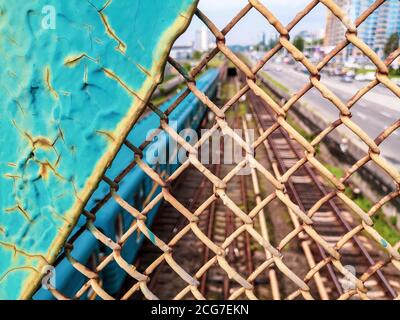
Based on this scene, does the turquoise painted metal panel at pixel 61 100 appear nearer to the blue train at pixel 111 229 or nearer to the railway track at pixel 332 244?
the blue train at pixel 111 229

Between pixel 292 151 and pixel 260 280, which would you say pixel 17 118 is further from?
pixel 292 151

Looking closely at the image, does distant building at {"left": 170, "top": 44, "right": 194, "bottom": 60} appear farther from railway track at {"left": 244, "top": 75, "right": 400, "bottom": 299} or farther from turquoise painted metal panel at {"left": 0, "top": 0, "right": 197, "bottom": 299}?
railway track at {"left": 244, "top": 75, "right": 400, "bottom": 299}

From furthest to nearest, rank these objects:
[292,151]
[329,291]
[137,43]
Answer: [292,151] → [329,291] → [137,43]

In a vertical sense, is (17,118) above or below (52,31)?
below

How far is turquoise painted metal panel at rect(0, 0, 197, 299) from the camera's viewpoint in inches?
47.4

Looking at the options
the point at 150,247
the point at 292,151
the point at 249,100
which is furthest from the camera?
the point at 249,100

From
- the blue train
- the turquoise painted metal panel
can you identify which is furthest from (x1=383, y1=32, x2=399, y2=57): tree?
the blue train

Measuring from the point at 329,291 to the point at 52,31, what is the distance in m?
6.02

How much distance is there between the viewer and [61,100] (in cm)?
126

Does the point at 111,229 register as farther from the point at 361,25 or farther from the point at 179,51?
the point at 179,51

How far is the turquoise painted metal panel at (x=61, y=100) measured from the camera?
1203 millimetres
